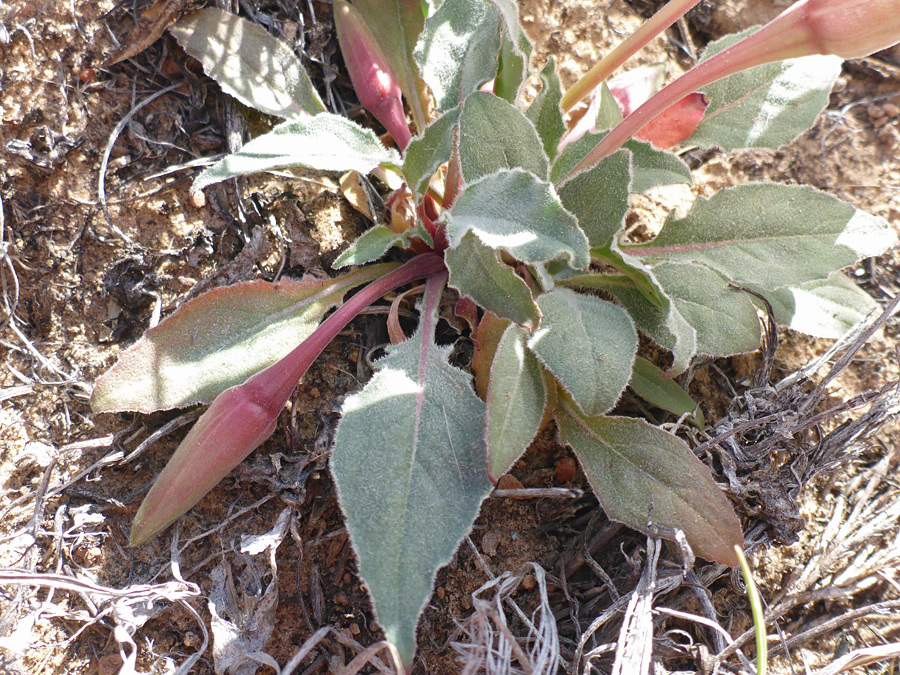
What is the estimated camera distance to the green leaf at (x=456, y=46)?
1153 mm

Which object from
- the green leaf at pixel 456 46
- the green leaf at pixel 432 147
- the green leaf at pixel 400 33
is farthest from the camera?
the green leaf at pixel 400 33

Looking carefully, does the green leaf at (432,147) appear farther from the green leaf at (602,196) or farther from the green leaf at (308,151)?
the green leaf at (602,196)

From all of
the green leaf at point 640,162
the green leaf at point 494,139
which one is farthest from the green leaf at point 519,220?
the green leaf at point 640,162

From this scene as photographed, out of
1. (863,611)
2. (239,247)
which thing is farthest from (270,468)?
(863,611)

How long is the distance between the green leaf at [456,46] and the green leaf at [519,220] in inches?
14.6

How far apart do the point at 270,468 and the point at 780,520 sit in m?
0.90

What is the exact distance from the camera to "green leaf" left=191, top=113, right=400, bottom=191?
101 centimetres

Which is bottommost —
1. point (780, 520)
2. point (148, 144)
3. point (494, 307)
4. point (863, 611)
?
point (863, 611)

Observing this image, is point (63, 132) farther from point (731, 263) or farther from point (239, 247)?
point (731, 263)

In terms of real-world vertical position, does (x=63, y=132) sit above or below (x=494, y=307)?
above

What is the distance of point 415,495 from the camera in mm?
927

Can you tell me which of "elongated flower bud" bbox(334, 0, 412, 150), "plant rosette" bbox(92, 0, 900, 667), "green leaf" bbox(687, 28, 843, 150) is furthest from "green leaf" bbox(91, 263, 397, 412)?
"green leaf" bbox(687, 28, 843, 150)

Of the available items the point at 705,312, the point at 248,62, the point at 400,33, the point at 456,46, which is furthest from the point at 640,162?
the point at 248,62

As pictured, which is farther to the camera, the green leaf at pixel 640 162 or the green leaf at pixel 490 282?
the green leaf at pixel 640 162
